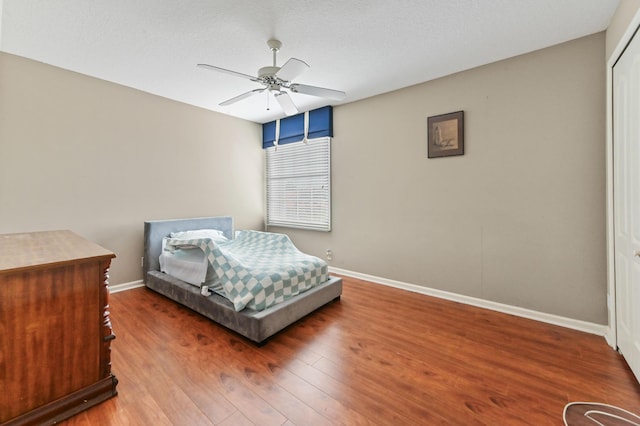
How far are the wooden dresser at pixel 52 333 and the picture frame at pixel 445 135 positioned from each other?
324cm

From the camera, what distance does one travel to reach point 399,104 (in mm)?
3443

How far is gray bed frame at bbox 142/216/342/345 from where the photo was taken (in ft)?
7.07

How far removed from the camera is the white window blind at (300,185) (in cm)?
427

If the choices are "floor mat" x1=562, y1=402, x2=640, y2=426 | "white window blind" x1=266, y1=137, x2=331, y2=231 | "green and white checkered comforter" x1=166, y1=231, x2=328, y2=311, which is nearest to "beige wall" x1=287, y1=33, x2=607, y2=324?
"white window blind" x1=266, y1=137, x2=331, y2=231

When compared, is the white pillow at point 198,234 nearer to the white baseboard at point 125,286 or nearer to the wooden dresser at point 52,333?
the white baseboard at point 125,286

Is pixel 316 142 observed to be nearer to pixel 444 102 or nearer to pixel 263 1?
pixel 444 102

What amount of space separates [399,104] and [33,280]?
3712 mm

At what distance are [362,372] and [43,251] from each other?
2148 millimetres

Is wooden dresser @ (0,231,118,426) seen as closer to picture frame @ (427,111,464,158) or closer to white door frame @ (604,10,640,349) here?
picture frame @ (427,111,464,158)

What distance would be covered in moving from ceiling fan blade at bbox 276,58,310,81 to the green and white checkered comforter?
64.7 inches

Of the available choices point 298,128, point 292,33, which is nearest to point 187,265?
point 292,33

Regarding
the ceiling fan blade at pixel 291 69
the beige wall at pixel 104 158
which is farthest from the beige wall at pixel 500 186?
the beige wall at pixel 104 158

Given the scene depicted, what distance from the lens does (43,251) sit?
1.58 meters

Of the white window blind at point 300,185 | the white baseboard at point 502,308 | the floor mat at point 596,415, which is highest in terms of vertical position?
the white window blind at point 300,185
